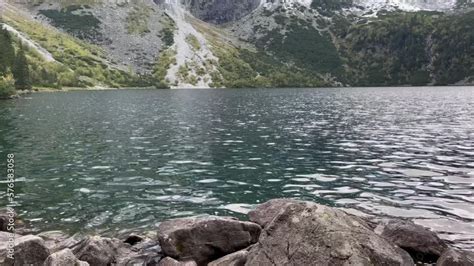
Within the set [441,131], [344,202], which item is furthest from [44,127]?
[441,131]

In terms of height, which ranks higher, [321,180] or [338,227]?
[338,227]

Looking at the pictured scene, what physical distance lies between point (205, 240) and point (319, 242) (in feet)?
21.1

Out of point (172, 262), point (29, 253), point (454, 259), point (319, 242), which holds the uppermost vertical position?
point (319, 242)

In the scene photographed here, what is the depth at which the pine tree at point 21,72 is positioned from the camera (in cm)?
16439

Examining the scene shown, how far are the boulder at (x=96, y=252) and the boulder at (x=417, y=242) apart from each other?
11.9m

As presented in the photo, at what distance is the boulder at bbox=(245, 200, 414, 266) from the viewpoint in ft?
44.7

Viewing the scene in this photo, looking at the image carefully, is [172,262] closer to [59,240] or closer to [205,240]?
[205,240]

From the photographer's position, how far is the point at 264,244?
15477mm

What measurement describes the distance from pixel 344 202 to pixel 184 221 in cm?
1229

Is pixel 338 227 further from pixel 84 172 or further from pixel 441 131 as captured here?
pixel 441 131

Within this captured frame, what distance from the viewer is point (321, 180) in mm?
34188

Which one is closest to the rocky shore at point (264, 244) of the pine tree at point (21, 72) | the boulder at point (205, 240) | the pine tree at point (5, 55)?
the boulder at point (205, 240)

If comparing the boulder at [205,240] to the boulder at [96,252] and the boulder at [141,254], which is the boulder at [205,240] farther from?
the boulder at [96,252]

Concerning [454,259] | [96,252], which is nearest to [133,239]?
[96,252]
